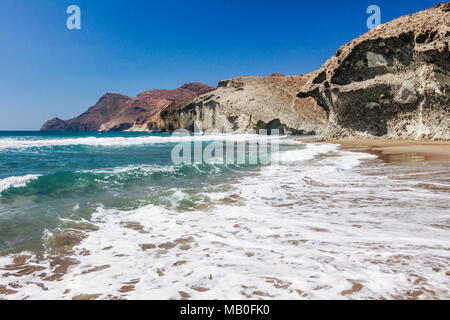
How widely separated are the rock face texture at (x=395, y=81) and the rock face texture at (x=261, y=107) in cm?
1910

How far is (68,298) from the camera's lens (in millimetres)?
2207

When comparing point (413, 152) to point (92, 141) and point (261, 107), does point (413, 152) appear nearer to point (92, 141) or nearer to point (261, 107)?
point (92, 141)

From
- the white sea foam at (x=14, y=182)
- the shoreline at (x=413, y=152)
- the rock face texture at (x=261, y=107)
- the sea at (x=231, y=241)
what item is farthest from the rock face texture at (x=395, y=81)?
the white sea foam at (x=14, y=182)

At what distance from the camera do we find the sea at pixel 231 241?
2268 millimetres

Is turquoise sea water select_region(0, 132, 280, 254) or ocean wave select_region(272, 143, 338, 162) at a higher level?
ocean wave select_region(272, 143, 338, 162)

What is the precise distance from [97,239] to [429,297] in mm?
3797

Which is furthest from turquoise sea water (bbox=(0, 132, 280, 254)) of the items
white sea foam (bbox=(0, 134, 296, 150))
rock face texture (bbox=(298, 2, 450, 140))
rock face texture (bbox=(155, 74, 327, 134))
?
rock face texture (bbox=(155, 74, 327, 134))

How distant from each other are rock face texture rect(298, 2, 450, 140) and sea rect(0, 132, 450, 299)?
14978mm

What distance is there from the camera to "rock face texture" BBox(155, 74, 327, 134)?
45406 mm

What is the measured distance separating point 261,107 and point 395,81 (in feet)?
91.2

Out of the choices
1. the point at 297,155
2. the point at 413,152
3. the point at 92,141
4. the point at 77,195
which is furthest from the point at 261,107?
the point at 77,195

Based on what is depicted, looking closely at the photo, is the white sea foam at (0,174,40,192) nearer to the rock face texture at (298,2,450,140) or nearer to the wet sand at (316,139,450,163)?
the wet sand at (316,139,450,163)

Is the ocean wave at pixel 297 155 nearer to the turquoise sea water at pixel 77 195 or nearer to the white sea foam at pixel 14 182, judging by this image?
the turquoise sea water at pixel 77 195

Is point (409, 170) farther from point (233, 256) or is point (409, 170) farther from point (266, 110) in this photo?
point (266, 110)
